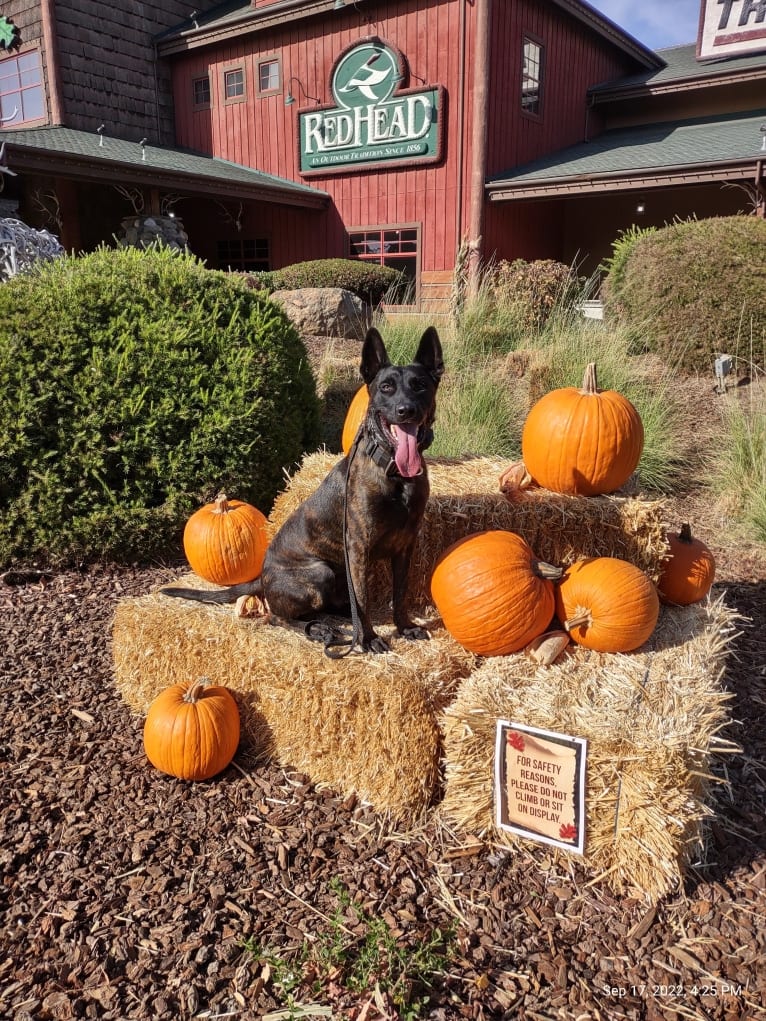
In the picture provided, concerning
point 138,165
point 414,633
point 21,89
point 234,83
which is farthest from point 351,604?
point 21,89

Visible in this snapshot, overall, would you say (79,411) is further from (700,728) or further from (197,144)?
(197,144)

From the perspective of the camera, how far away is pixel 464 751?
2.52 meters

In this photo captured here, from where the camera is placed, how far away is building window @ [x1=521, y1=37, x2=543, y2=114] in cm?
1484

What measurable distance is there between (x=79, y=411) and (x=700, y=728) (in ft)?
12.5

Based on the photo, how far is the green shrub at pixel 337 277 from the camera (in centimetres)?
1316

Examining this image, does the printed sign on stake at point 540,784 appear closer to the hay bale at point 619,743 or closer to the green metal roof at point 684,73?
the hay bale at point 619,743

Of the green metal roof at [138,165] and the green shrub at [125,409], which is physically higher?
the green metal roof at [138,165]

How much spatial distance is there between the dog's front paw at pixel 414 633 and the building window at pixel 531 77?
1531 centimetres

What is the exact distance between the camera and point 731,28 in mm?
16031

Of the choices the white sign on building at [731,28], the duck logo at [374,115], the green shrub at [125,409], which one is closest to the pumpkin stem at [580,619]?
the green shrub at [125,409]

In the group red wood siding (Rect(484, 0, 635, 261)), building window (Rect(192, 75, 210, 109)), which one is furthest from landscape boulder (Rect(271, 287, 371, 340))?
building window (Rect(192, 75, 210, 109))

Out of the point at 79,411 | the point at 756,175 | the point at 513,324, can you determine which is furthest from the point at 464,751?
the point at 756,175

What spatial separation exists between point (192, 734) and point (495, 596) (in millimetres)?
1327

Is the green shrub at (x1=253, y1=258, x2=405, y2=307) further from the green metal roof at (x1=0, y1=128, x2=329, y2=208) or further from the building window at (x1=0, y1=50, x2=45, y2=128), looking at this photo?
the building window at (x1=0, y1=50, x2=45, y2=128)
